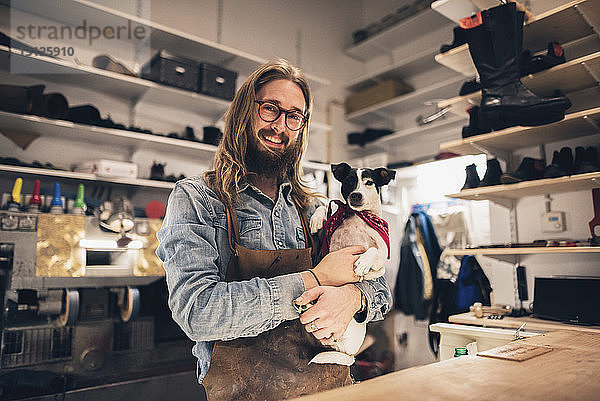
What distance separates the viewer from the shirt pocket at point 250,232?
3.89 ft

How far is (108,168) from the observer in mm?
2850

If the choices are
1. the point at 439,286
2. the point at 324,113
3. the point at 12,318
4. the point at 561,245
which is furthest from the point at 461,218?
the point at 12,318

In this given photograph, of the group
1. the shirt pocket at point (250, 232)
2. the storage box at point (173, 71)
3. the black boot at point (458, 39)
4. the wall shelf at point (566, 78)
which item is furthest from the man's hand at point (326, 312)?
the storage box at point (173, 71)

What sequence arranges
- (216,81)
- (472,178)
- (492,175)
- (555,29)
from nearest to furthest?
1. (555,29)
2. (492,175)
3. (472,178)
4. (216,81)

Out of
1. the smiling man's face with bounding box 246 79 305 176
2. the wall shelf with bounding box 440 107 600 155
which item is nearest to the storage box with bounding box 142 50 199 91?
the wall shelf with bounding box 440 107 600 155

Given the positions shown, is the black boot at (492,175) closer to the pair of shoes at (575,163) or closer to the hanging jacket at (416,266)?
the pair of shoes at (575,163)

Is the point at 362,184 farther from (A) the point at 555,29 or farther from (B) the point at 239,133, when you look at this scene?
(A) the point at 555,29

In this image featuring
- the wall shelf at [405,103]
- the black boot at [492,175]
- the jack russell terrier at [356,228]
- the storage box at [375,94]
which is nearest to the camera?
the jack russell terrier at [356,228]

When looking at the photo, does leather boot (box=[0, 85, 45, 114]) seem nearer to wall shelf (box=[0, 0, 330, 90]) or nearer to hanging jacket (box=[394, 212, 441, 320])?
wall shelf (box=[0, 0, 330, 90])

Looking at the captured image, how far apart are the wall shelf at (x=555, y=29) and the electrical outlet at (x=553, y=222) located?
1.10 metres

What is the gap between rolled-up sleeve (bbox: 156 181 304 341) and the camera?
952 millimetres

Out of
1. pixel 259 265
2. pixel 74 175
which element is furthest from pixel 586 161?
pixel 74 175

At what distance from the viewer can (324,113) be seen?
4812mm

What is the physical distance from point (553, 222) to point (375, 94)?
237 centimetres
